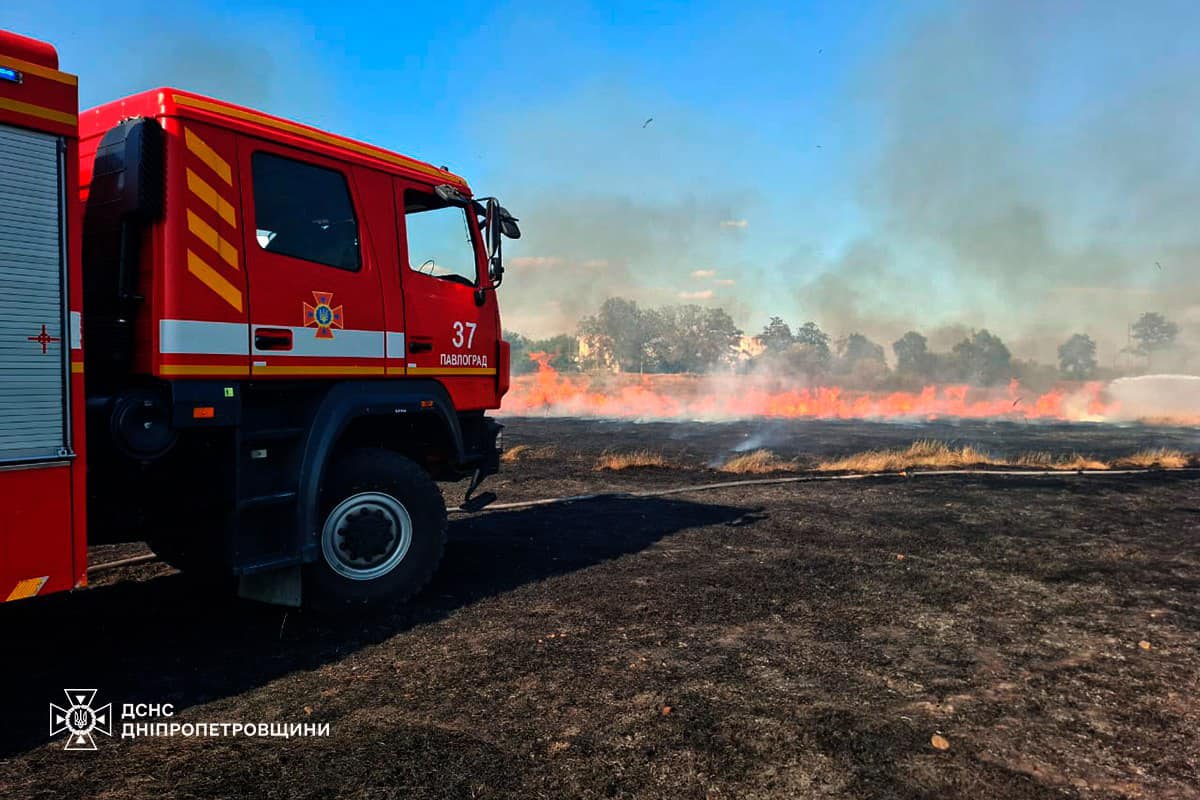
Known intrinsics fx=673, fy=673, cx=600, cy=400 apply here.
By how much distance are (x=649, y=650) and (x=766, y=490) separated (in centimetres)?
740

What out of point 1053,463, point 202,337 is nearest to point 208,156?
point 202,337

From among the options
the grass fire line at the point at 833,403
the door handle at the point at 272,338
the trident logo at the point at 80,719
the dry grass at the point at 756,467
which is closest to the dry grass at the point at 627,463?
the dry grass at the point at 756,467

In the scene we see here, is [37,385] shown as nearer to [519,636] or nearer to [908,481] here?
[519,636]

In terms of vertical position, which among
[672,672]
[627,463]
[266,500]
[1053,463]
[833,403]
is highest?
[833,403]

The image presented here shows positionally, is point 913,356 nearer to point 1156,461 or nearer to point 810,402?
point 810,402

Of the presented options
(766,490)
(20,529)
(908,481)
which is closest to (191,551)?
(20,529)

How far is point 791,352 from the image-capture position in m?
61.7

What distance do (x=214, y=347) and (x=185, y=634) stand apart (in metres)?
2.14

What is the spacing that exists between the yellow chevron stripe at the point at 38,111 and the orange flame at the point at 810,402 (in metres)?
34.5

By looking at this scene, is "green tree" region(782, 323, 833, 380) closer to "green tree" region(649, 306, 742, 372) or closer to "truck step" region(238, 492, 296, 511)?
"green tree" region(649, 306, 742, 372)

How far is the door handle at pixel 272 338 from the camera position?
4.75 metres

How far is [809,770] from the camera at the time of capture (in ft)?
10.0

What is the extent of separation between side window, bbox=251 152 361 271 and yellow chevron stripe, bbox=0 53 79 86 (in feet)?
3.74

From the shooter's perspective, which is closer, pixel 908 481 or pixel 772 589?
pixel 772 589
